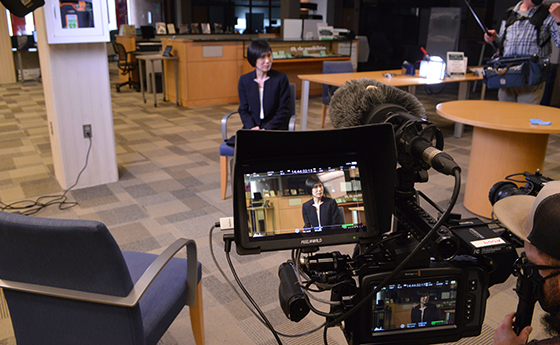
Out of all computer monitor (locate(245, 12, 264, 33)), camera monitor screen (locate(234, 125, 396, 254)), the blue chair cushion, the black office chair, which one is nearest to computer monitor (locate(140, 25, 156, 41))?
the black office chair

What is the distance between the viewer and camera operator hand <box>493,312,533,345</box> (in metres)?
1.14

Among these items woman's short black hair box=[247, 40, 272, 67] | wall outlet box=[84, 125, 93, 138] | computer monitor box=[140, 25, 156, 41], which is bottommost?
wall outlet box=[84, 125, 93, 138]

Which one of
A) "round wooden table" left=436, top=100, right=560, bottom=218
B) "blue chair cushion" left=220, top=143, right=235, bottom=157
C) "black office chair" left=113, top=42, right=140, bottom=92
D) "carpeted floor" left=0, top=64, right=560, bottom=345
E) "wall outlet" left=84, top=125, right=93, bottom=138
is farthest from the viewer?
"black office chair" left=113, top=42, right=140, bottom=92

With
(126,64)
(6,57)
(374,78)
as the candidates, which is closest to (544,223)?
(374,78)

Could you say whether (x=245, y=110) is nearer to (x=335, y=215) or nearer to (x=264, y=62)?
(x=264, y=62)

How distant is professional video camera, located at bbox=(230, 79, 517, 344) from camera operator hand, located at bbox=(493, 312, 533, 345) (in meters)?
0.22

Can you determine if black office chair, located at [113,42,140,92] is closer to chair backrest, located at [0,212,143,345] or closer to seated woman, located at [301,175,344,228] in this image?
chair backrest, located at [0,212,143,345]

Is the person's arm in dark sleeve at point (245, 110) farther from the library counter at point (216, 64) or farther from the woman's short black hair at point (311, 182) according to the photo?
the library counter at point (216, 64)

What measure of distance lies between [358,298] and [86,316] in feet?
2.80

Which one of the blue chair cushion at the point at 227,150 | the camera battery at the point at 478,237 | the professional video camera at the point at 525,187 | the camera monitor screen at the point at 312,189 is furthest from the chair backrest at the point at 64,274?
the blue chair cushion at the point at 227,150

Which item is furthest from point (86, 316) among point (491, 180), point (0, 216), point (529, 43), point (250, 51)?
point (529, 43)

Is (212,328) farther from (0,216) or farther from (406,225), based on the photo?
(406,225)

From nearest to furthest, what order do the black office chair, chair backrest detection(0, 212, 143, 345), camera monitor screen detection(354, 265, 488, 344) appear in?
camera monitor screen detection(354, 265, 488, 344) → chair backrest detection(0, 212, 143, 345) → the black office chair

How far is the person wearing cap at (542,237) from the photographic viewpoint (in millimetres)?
878
